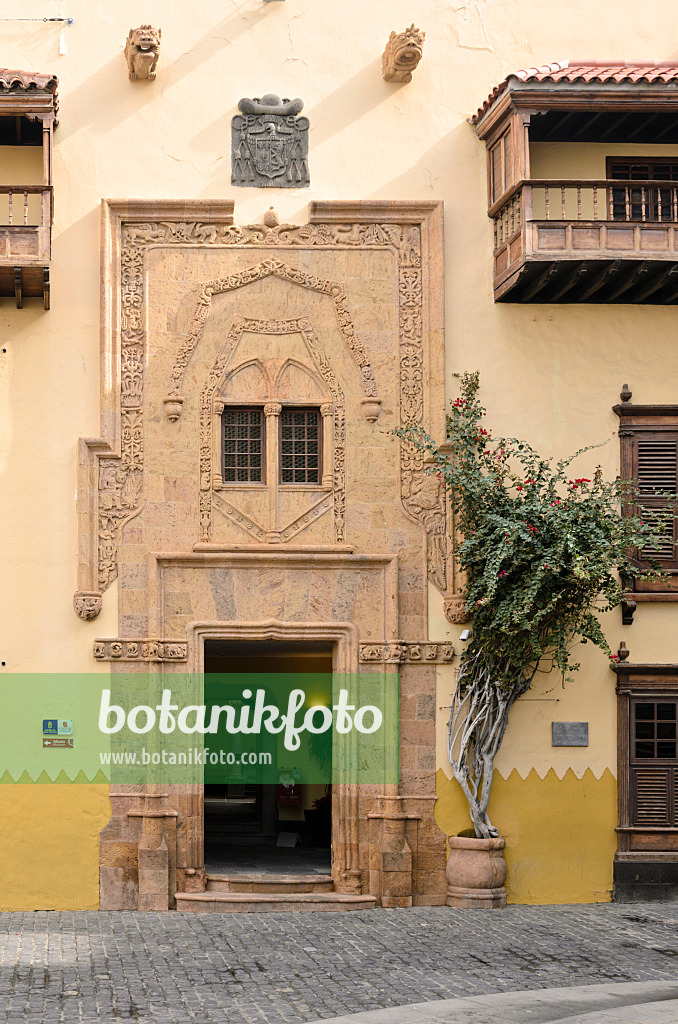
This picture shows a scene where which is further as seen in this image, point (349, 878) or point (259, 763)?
point (259, 763)

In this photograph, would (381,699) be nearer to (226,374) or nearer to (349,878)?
(349,878)

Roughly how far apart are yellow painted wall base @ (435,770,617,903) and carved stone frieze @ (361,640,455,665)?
1286mm

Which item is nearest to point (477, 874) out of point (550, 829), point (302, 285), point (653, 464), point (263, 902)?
point (550, 829)

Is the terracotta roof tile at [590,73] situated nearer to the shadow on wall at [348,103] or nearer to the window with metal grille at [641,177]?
the window with metal grille at [641,177]

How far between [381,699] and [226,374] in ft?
13.6

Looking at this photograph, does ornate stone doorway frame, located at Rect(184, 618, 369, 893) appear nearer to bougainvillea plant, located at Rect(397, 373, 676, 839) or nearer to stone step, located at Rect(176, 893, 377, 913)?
stone step, located at Rect(176, 893, 377, 913)

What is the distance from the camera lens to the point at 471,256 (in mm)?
15594

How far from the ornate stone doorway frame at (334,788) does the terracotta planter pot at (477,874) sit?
3.60 feet

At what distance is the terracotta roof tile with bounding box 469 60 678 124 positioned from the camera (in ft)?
48.0

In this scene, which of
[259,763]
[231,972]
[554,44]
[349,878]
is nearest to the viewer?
[231,972]

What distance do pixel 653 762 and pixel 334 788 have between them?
368 centimetres

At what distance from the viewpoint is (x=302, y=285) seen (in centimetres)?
1532

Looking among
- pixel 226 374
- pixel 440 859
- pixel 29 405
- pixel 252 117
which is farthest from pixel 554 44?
pixel 440 859

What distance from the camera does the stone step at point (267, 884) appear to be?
14617 millimetres
